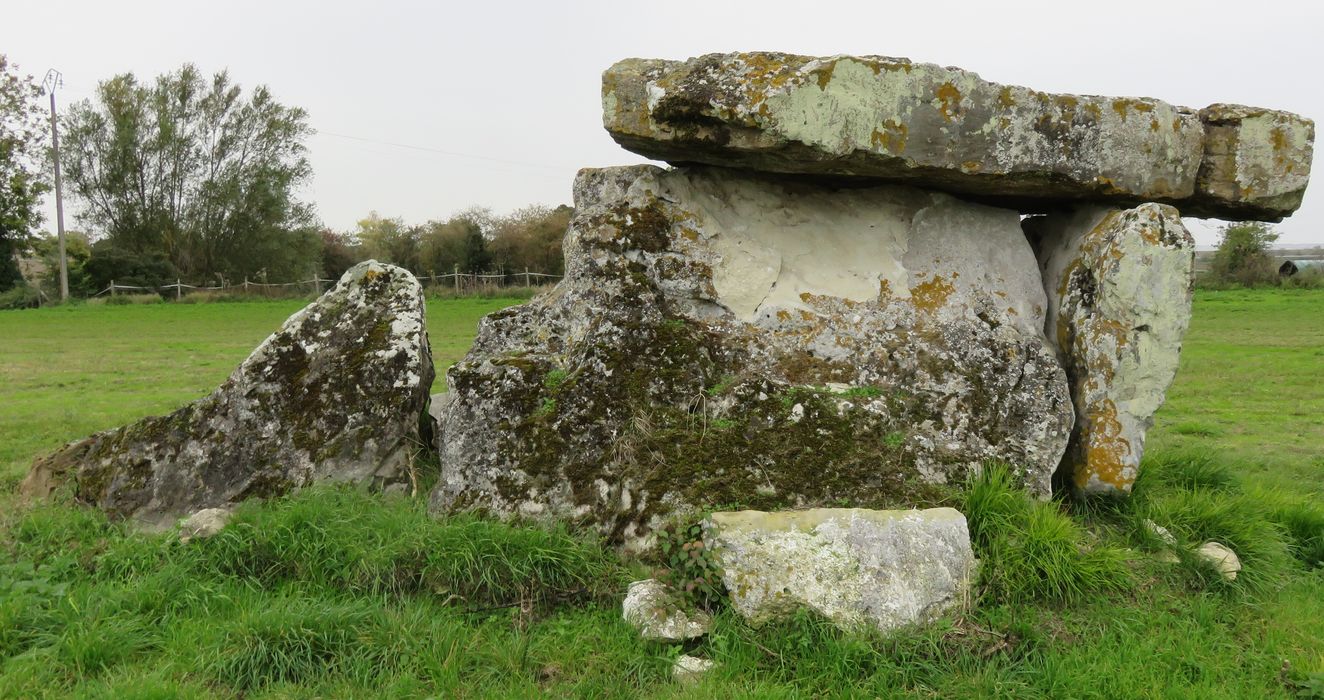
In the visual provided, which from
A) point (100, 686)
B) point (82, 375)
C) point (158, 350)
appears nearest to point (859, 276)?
point (100, 686)

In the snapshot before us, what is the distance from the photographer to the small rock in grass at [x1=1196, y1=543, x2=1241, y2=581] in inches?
191

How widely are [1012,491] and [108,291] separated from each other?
44075 mm

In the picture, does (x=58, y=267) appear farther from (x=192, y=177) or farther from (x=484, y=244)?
(x=484, y=244)

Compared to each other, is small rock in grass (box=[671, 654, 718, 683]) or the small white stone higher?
the small white stone

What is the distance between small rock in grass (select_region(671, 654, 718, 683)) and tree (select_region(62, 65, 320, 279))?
47.7 m

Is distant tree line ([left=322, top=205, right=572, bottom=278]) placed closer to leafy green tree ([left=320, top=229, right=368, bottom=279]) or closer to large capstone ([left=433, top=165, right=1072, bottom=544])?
leafy green tree ([left=320, top=229, right=368, bottom=279])

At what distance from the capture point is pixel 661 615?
416 cm

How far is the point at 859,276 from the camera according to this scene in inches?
240

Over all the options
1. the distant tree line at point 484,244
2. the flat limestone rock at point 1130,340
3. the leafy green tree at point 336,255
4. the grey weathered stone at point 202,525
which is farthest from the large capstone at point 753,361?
the leafy green tree at point 336,255

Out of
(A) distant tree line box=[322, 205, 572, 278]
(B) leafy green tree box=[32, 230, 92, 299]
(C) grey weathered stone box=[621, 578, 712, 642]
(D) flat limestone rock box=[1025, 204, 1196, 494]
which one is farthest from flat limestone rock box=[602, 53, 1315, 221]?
(B) leafy green tree box=[32, 230, 92, 299]

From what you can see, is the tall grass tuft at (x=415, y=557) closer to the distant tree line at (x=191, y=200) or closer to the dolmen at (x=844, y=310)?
the dolmen at (x=844, y=310)

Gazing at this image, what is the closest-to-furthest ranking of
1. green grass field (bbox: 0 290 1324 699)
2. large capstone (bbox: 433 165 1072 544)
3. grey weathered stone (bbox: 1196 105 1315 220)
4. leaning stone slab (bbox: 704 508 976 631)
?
green grass field (bbox: 0 290 1324 699), leaning stone slab (bbox: 704 508 976 631), large capstone (bbox: 433 165 1072 544), grey weathered stone (bbox: 1196 105 1315 220)

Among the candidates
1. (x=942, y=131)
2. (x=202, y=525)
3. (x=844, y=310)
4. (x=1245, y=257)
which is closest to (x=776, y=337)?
(x=844, y=310)

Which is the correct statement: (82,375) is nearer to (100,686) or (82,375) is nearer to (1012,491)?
(100,686)
